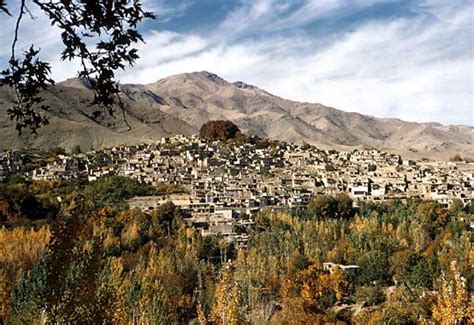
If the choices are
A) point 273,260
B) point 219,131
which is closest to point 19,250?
point 273,260

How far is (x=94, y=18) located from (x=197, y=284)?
18.7 metres

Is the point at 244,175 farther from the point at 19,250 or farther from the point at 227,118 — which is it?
the point at 227,118

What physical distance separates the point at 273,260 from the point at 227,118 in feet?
389

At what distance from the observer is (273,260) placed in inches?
879

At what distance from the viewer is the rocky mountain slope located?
198ft

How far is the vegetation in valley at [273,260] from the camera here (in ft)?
51.1

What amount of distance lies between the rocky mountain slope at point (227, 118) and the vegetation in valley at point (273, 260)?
547 cm

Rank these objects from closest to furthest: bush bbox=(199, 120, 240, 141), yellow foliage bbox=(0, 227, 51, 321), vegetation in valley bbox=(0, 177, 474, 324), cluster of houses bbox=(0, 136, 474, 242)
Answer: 1. vegetation in valley bbox=(0, 177, 474, 324)
2. yellow foliage bbox=(0, 227, 51, 321)
3. cluster of houses bbox=(0, 136, 474, 242)
4. bush bbox=(199, 120, 240, 141)

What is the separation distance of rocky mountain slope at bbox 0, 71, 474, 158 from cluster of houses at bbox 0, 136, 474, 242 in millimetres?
3908

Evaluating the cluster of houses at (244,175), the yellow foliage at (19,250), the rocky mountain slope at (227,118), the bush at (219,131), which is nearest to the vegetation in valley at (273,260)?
the yellow foliage at (19,250)

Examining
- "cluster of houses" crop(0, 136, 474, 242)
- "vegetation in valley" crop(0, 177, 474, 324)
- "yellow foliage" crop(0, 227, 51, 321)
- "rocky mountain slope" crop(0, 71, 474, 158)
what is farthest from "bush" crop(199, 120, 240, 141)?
"yellow foliage" crop(0, 227, 51, 321)

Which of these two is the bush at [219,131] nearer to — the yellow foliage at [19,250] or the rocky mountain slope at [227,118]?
the rocky mountain slope at [227,118]

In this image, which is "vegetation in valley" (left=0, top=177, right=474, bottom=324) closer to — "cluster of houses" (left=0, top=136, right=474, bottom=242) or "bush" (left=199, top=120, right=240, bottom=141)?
"cluster of houses" (left=0, top=136, right=474, bottom=242)

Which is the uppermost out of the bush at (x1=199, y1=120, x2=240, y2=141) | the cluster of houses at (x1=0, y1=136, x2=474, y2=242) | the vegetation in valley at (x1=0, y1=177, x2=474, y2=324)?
the bush at (x1=199, y1=120, x2=240, y2=141)
